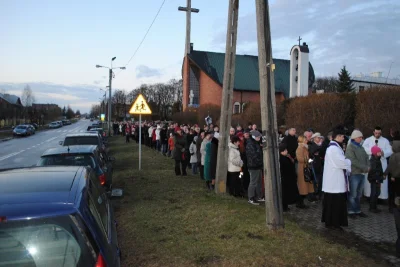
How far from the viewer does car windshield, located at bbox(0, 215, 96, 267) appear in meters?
2.48

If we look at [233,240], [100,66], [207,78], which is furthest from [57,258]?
[207,78]

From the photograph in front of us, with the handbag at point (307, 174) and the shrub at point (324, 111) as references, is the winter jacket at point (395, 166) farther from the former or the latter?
the shrub at point (324, 111)

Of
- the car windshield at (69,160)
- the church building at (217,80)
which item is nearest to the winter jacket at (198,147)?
the car windshield at (69,160)

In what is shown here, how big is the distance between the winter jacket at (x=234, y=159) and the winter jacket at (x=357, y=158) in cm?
255

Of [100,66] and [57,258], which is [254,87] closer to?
[100,66]

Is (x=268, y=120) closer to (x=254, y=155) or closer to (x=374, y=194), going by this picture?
(x=254, y=155)

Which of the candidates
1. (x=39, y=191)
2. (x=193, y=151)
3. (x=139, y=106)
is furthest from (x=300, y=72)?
(x=39, y=191)

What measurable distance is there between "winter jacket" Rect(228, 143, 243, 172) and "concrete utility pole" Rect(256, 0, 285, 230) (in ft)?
10.2

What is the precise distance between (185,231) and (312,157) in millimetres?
4632

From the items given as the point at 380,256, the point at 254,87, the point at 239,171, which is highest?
the point at 254,87

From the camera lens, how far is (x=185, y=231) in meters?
6.15

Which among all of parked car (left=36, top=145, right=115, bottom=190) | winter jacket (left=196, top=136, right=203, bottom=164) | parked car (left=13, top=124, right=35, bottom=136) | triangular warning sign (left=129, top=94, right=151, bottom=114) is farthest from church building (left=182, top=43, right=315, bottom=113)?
parked car (left=36, top=145, right=115, bottom=190)

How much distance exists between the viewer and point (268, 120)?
237 inches

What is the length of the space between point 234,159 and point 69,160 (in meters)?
3.81
